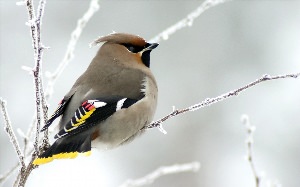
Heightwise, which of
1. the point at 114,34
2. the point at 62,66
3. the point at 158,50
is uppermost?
the point at 158,50

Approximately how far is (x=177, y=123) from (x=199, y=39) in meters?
2.44

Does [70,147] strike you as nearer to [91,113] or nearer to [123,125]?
[91,113]

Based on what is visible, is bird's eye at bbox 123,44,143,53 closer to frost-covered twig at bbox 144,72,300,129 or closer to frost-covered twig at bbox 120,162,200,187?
frost-covered twig at bbox 144,72,300,129

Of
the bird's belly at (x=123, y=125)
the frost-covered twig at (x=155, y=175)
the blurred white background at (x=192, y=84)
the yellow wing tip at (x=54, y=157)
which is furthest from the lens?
the blurred white background at (x=192, y=84)

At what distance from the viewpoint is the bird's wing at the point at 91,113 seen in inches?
125

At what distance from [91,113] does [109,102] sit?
0.17m

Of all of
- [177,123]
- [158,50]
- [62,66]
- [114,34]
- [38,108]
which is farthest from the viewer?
[158,50]

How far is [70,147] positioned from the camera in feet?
10.4

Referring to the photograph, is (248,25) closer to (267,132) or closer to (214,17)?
(214,17)

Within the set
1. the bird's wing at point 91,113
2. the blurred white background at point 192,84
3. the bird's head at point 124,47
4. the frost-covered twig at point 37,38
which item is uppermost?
the blurred white background at point 192,84

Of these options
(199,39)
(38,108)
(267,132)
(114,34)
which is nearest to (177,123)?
(267,132)

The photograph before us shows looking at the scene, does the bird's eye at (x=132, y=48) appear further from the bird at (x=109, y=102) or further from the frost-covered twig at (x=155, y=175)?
the frost-covered twig at (x=155, y=175)

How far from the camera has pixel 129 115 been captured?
3.48 metres

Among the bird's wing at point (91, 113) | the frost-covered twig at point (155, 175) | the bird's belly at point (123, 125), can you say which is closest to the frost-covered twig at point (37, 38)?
the bird's wing at point (91, 113)
